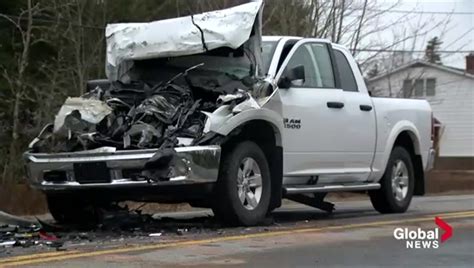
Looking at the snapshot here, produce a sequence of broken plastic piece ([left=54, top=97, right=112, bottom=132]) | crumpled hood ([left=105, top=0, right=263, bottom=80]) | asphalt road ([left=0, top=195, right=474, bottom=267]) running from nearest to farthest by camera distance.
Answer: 1. asphalt road ([left=0, top=195, right=474, bottom=267])
2. broken plastic piece ([left=54, top=97, right=112, bottom=132])
3. crumpled hood ([left=105, top=0, right=263, bottom=80])

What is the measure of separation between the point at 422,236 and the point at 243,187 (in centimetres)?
189

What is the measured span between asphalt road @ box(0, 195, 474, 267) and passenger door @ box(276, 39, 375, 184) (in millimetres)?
703

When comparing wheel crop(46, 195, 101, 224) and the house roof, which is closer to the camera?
wheel crop(46, 195, 101, 224)

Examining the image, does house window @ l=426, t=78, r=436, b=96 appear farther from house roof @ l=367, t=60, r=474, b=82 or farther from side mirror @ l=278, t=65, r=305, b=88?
side mirror @ l=278, t=65, r=305, b=88

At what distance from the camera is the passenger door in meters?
9.27

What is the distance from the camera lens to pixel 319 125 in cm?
956

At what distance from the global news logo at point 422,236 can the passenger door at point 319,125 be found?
4.13 feet

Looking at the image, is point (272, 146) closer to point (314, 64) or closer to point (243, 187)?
point (243, 187)

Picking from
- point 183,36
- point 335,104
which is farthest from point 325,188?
point 183,36

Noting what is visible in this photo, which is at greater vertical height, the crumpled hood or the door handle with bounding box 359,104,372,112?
the crumpled hood

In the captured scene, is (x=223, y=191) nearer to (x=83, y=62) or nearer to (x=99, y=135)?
(x=99, y=135)

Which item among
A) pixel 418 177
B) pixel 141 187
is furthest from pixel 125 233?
pixel 418 177

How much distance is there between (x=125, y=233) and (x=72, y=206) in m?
1.13

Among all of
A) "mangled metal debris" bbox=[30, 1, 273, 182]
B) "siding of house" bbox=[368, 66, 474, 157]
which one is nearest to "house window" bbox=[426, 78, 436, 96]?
"siding of house" bbox=[368, 66, 474, 157]
